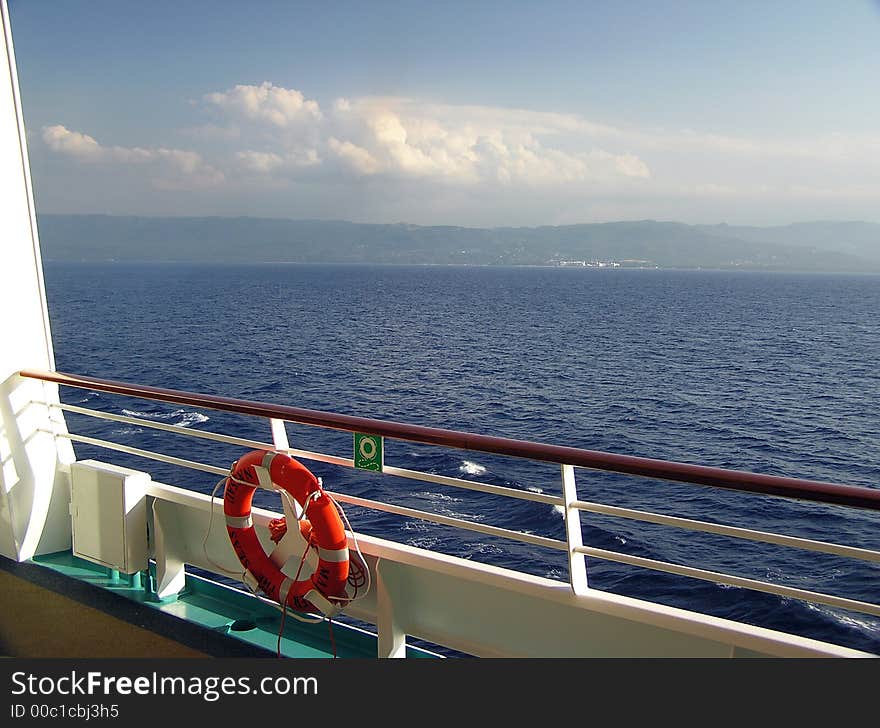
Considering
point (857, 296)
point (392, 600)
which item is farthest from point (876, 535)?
point (857, 296)

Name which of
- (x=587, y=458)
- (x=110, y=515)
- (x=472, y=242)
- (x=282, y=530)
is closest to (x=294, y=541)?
(x=282, y=530)

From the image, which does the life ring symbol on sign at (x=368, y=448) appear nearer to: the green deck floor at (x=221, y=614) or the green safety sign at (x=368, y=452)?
the green safety sign at (x=368, y=452)

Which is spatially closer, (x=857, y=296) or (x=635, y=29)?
(x=635, y=29)

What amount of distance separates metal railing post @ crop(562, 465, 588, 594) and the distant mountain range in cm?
10014

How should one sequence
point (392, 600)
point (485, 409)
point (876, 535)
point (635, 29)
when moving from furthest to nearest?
point (635, 29)
point (485, 409)
point (876, 535)
point (392, 600)

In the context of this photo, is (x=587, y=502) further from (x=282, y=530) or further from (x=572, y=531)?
(x=282, y=530)

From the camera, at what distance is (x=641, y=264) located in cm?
10369

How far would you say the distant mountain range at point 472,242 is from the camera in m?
103

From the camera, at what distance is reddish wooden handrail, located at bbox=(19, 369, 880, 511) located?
1.17m

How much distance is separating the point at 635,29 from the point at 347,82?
82.3 feet

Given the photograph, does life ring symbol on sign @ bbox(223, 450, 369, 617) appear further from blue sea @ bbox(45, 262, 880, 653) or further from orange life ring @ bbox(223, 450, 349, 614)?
blue sea @ bbox(45, 262, 880, 653)

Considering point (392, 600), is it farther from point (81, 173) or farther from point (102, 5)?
point (81, 173)

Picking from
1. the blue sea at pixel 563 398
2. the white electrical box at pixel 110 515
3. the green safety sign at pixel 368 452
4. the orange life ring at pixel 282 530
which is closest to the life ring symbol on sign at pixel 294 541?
the orange life ring at pixel 282 530

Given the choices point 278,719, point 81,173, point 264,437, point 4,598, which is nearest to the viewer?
point 278,719
